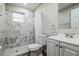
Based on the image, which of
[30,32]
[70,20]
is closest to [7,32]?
[30,32]

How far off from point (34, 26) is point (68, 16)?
145cm

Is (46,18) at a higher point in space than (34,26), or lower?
higher

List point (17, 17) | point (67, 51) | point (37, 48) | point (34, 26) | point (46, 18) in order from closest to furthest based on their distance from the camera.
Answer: point (67, 51)
point (37, 48)
point (46, 18)
point (17, 17)
point (34, 26)

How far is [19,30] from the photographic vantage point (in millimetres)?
2270

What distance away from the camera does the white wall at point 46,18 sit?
68.2 inches

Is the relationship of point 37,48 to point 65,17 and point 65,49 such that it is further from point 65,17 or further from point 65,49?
point 65,17

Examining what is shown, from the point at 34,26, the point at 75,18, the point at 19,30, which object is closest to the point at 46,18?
the point at 34,26

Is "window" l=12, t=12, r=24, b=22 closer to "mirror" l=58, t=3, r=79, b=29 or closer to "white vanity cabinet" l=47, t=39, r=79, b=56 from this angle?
"mirror" l=58, t=3, r=79, b=29

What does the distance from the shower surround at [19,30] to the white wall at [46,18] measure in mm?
323

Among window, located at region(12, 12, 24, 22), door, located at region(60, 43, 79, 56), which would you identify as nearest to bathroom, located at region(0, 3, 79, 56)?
window, located at region(12, 12, 24, 22)

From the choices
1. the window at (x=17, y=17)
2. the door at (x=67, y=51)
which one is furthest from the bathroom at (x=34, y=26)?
the door at (x=67, y=51)

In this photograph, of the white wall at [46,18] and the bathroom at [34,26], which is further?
the white wall at [46,18]

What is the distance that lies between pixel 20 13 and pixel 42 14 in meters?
0.94

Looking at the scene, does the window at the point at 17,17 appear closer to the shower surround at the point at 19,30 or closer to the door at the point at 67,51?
the shower surround at the point at 19,30
